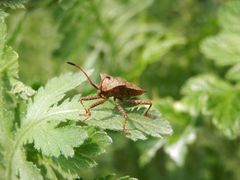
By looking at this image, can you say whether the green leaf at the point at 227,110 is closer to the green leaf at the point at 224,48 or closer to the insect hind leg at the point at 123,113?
the green leaf at the point at 224,48

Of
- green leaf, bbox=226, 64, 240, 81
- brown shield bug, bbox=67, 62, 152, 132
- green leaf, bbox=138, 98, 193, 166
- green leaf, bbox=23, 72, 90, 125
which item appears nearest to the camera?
green leaf, bbox=23, 72, 90, 125

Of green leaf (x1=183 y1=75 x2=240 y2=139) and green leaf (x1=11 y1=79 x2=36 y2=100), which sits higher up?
green leaf (x1=11 y1=79 x2=36 y2=100)

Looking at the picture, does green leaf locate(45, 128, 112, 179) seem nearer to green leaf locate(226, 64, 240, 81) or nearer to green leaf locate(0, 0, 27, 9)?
green leaf locate(0, 0, 27, 9)

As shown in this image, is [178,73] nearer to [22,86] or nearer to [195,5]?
[195,5]

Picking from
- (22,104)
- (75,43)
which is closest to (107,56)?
(75,43)

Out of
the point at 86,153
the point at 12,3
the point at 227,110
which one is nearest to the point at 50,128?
the point at 86,153

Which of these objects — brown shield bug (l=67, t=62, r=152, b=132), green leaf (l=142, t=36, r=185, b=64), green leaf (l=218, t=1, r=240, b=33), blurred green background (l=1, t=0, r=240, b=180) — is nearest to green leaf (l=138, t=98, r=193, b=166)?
blurred green background (l=1, t=0, r=240, b=180)

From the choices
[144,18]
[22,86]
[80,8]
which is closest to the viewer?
[22,86]

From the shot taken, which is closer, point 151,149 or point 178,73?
point 151,149

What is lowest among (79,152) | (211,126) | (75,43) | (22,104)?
(211,126)
